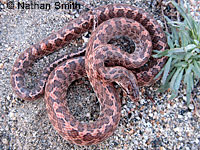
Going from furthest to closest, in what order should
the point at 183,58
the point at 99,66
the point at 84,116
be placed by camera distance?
the point at 84,116 < the point at 183,58 < the point at 99,66

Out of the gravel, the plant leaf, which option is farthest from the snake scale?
the plant leaf

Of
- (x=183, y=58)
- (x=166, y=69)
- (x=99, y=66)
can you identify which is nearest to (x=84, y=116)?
(x=99, y=66)

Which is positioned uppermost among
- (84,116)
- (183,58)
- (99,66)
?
(183,58)

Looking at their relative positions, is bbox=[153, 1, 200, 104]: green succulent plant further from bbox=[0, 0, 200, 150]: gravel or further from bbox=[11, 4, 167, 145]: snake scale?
bbox=[0, 0, 200, 150]: gravel

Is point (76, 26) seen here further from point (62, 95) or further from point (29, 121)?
point (29, 121)

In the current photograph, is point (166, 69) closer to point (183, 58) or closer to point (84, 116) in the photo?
point (183, 58)

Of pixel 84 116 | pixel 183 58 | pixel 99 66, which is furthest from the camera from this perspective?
pixel 84 116
